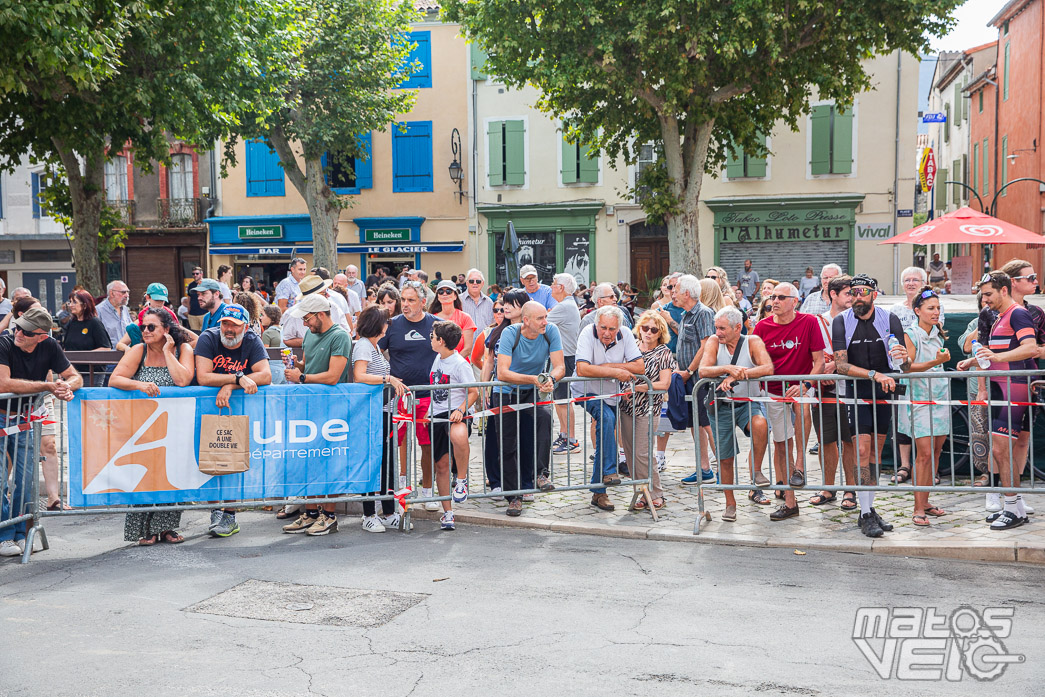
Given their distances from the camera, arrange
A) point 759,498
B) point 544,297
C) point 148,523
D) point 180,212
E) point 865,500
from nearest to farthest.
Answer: point 865,500, point 148,523, point 759,498, point 544,297, point 180,212

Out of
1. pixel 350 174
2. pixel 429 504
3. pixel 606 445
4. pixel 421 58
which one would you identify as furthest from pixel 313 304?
pixel 421 58

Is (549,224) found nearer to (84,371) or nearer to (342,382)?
(84,371)

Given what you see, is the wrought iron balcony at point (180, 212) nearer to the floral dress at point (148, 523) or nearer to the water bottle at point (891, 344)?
the floral dress at point (148, 523)

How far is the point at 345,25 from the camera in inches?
1056

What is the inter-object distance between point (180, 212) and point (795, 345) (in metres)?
31.0

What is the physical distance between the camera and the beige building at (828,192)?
29281 millimetres

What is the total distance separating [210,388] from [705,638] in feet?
14.0

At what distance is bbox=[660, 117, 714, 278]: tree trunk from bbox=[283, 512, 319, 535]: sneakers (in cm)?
1422

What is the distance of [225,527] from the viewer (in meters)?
7.63

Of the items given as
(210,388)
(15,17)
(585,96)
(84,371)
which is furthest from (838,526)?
(585,96)

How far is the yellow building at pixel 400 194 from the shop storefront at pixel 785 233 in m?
8.53

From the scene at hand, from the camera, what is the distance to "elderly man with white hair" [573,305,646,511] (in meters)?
8.06

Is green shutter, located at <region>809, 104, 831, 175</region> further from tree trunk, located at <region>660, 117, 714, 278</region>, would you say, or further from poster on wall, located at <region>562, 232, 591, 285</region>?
tree trunk, located at <region>660, 117, 714, 278</region>

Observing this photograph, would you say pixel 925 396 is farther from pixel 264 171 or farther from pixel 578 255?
pixel 264 171
